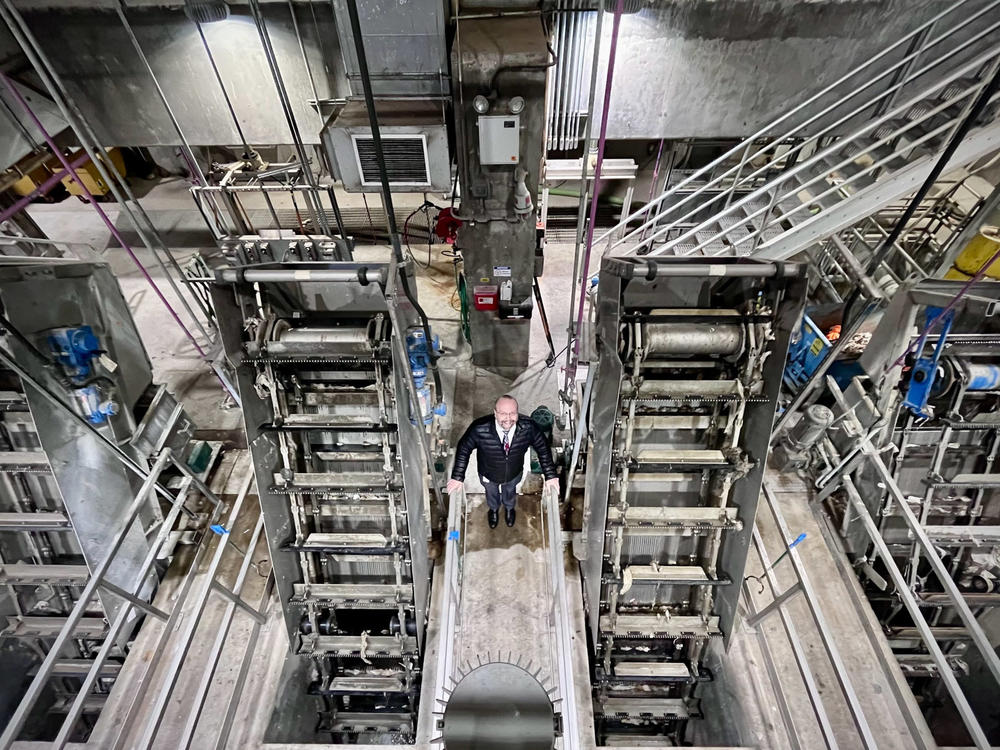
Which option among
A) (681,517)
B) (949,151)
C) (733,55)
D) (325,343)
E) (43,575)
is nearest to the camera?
(949,151)

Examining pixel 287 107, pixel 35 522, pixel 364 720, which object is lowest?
pixel 364 720

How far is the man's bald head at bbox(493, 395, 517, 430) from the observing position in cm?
362

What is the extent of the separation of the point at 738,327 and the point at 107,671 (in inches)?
210

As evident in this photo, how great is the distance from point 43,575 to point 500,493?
136 inches

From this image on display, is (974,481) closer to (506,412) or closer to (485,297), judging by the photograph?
(506,412)

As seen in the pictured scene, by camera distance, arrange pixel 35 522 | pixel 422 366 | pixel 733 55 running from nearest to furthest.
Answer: pixel 35 522, pixel 422 366, pixel 733 55

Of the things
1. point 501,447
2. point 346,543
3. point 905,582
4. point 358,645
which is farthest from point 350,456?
point 905,582

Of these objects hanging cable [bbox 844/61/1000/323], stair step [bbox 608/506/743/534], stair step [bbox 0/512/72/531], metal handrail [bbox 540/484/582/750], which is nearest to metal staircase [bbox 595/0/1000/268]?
hanging cable [bbox 844/61/1000/323]

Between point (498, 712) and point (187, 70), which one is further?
point (187, 70)

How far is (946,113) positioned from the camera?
16.5ft

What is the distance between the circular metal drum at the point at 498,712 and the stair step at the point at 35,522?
3.09m

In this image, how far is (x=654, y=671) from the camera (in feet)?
13.0

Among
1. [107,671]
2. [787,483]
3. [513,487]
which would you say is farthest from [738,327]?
[107,671]

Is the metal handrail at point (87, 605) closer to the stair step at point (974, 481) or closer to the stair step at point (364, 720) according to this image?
the stair step at point (364, 720)
